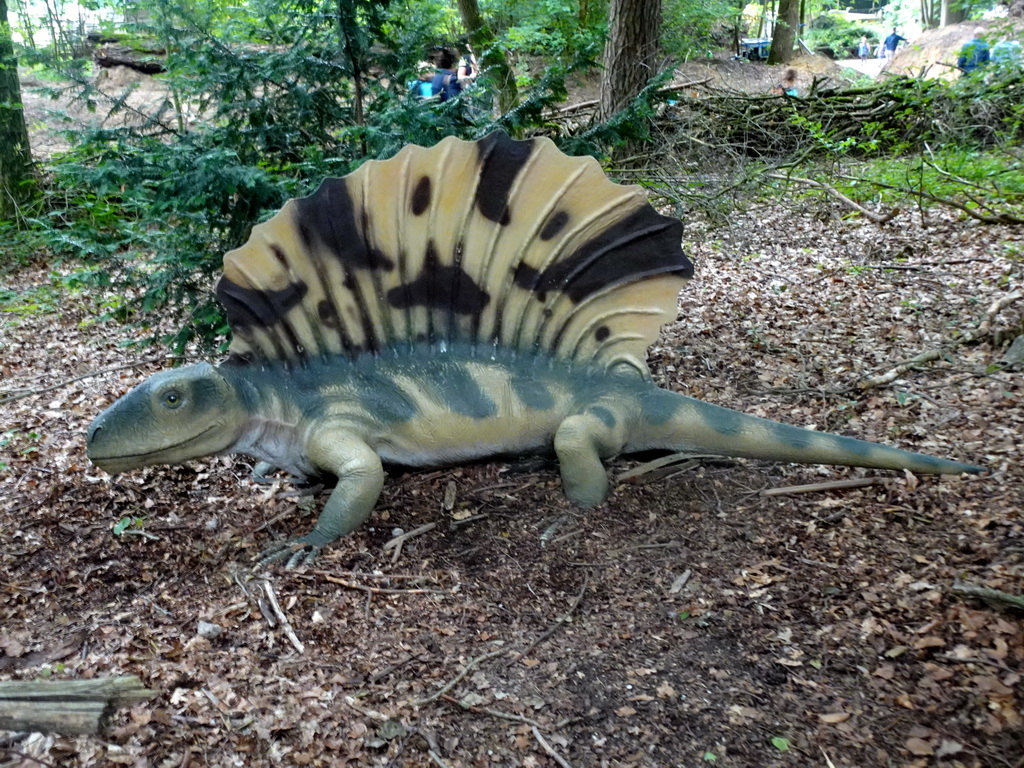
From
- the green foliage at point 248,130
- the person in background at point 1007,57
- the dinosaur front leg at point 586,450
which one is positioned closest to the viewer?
the dinosaur front leg at point 586,450

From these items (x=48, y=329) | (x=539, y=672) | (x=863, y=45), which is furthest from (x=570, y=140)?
(x=863, y=45)

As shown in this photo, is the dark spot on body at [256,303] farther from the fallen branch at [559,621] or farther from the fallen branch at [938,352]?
the fallen branch at [938,352]

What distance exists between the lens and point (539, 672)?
282cm

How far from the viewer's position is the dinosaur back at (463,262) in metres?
3.59

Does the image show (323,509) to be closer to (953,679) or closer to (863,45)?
(953,679)

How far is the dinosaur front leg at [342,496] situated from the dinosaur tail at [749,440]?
51.5 inches

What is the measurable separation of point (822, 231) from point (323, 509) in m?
6.59

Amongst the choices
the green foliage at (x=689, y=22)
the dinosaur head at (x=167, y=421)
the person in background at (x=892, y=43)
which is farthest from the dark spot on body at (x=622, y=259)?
the person in background at (x=892, y=43)

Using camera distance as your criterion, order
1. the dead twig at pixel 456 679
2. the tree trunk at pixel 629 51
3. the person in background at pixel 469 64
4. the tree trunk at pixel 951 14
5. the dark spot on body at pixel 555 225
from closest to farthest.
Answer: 1. the dead twig at pixel 456 679
2. the dark spot on body at pixel 555 225
3. the person in background at pixel 469 64
4. the tree trunk at pixel 629 51
5. the tree trunk at pixel 951 14

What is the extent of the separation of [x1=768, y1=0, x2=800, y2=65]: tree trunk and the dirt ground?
65.5 feet

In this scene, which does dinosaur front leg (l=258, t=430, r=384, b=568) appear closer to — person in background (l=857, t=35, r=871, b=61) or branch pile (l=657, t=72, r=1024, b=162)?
branch pile (l=657, t=72, r=1024, b=162)

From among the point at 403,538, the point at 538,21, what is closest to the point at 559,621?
the point at 403,538

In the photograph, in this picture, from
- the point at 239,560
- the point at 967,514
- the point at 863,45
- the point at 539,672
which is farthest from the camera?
the point at 863,45

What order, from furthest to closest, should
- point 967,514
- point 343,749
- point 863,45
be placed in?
point 863,45
point 967,514
point 343,749
